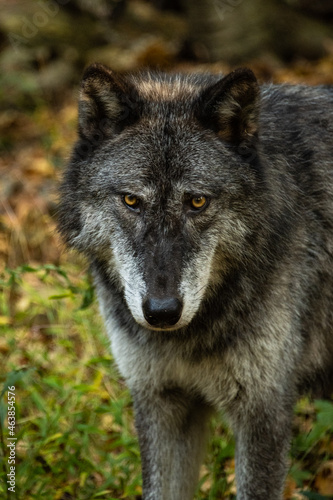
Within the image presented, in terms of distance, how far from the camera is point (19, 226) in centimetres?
746

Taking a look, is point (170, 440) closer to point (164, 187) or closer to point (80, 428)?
point (80, 428)

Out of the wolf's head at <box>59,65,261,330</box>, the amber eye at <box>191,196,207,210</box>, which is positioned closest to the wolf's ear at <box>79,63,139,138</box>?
the wolf's head at <box>59,65,261,330</box>

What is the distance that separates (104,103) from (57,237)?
3.56m

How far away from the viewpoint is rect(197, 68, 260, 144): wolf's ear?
349cm

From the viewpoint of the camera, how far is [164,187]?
11.2 feet

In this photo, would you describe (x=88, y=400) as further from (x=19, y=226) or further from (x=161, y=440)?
(x=19, y=226)

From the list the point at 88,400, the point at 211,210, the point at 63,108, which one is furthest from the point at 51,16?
the point at 211,210

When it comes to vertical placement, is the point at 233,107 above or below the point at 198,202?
above

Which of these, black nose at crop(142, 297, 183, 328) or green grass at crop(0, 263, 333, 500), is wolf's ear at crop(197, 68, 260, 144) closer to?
black nose at crop(142, 297, 183, 328)

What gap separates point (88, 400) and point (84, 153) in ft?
7.72

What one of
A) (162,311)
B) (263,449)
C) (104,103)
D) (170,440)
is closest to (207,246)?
(162,311)

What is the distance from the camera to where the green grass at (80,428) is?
4410 millimetres

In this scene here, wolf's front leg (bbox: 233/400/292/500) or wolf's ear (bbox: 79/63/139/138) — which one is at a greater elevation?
wolf's ear (bbox: 79/63/139/138)

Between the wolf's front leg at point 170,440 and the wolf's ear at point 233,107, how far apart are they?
1663mm
